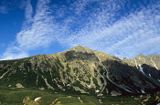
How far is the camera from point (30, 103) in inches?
3578

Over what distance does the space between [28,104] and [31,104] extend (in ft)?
3.28

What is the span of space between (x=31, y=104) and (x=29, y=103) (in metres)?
1.04

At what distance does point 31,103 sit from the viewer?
299 ft

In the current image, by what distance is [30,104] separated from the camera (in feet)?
296

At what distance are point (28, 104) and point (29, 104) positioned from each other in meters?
0.37

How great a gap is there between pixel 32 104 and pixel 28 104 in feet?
4.09

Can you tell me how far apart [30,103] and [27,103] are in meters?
1.01

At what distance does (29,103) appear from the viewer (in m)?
90.9

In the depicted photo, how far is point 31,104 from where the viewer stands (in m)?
90.2

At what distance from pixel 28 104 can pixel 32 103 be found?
127 centimetres

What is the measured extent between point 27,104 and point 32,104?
1819 mm

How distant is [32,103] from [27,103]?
146 centimetres

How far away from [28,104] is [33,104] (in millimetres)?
1471

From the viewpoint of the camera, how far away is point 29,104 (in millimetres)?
90375
